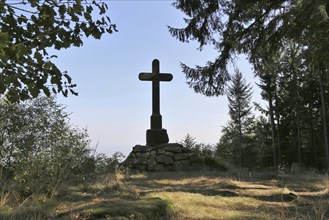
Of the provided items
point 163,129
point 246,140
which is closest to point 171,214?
point 163,129

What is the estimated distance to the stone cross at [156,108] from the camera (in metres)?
11.6

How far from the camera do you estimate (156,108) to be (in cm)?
1195

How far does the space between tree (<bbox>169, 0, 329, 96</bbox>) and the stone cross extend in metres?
1.43

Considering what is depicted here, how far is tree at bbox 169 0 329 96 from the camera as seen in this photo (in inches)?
303

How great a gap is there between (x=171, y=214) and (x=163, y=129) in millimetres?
7636

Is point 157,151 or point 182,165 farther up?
point 157,151

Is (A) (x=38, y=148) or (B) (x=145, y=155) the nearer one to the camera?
(A) (x=38, y=148)

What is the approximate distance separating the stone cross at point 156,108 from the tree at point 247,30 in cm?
143

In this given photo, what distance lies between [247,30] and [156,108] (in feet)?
13.2

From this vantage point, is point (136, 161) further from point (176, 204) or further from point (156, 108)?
point (176, 204)

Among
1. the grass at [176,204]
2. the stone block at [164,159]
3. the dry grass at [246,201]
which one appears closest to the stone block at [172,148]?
the stone block at [164,159]

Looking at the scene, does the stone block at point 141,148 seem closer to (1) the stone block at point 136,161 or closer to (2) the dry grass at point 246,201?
(1) the stone block at point 136,161

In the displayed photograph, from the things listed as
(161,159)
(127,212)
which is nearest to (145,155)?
(161,159)

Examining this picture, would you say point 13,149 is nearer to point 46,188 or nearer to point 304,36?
point 46,188
